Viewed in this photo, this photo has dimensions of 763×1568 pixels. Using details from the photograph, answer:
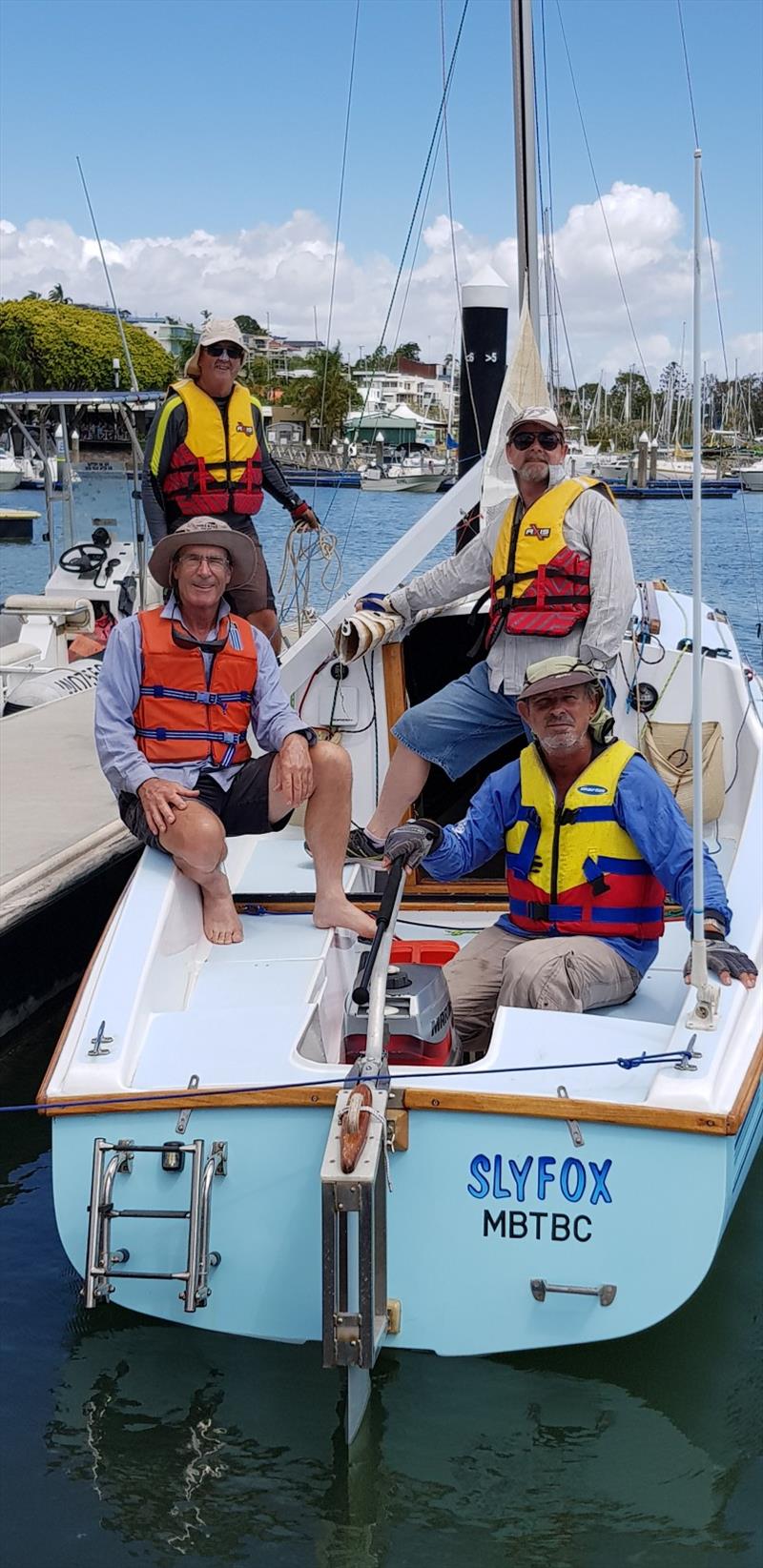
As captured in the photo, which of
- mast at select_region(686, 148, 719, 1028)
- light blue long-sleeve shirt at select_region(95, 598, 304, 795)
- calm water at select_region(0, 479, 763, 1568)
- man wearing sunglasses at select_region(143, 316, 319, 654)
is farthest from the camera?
man wearing sunglasses at select_region(143, 316, 319, 654)

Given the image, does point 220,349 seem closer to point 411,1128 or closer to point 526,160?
point 526,160

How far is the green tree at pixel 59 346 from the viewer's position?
42.6 metres

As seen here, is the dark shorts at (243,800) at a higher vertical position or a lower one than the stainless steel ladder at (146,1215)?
higher

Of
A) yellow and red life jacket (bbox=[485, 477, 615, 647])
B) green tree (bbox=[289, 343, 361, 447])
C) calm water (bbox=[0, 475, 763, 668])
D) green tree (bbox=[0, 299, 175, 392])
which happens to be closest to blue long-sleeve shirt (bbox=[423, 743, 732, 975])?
yellow and red life jacket (bbox=[485, 477, 615, 647])

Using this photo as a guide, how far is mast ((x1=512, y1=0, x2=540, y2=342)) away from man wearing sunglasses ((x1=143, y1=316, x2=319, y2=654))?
118 centimetres

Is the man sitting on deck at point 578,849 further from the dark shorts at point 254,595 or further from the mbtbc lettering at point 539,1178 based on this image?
the dark shorts at point 254,595

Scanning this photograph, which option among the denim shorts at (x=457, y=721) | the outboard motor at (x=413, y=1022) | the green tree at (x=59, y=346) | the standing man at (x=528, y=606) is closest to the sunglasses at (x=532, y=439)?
the standing man at (x=528, y=606)

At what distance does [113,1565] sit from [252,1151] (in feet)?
A: 2.78

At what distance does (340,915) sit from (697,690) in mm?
1555

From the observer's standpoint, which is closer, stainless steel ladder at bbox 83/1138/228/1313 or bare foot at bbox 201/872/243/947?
stainless steel ladder at bbox 83/1138/228/1313

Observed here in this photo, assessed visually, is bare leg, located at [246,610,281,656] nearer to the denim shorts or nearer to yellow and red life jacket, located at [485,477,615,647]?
the denim shorts

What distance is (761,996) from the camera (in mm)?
3799

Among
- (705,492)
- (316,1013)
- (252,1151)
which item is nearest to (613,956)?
(316,1013)

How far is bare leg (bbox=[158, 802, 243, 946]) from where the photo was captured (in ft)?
13.3
